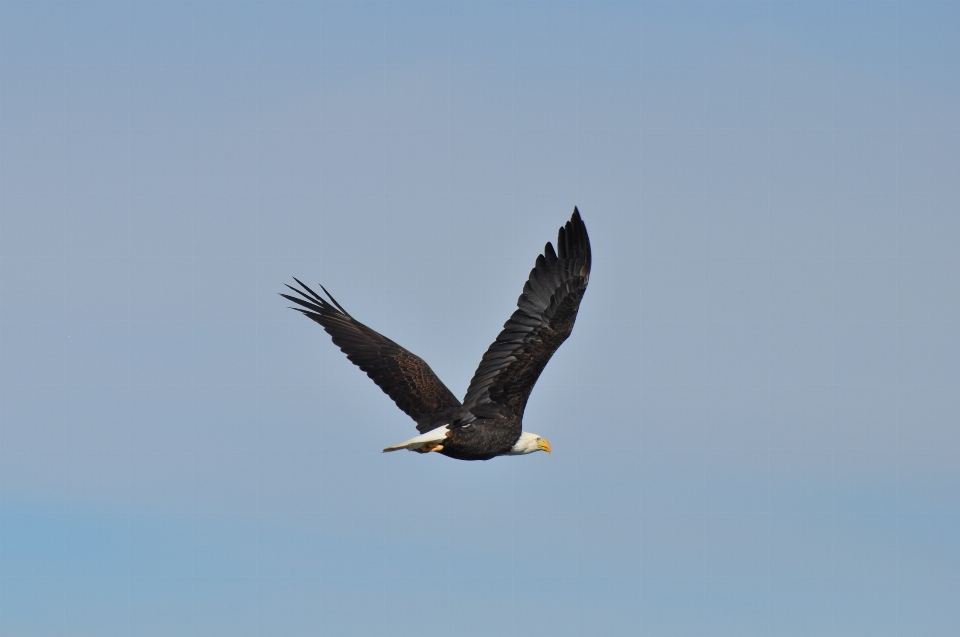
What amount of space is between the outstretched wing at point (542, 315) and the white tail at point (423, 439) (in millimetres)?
940

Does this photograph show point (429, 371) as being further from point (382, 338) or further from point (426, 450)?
point (426, 450)

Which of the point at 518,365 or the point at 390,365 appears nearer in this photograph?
the point at 518,365

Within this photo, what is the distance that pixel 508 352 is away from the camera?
22.9 meters

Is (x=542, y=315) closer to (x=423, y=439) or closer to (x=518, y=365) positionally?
(x=518, y=365)

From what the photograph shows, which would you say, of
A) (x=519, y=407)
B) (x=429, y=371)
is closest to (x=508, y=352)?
(x=519, y=407)

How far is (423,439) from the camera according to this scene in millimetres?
22672

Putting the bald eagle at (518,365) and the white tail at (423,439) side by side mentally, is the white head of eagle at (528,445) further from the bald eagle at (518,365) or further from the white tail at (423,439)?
the white tail at (423,439)

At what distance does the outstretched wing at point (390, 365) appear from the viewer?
25.1 meters

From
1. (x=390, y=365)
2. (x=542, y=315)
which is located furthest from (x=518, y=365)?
(x=390, y=365)

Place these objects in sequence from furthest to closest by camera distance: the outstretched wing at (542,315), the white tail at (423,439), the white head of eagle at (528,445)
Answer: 1. the white head of eagle at (528,445)
2. the outstretched wing at (542,315)
3. the white tail at (423,439)

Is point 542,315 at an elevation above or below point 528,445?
above

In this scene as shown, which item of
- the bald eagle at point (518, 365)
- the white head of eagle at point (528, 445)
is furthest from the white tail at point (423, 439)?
the white head of eagle at point (528, 445)

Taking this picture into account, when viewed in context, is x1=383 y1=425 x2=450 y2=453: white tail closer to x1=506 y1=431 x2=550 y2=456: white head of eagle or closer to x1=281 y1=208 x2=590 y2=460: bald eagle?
x1=281 y1=208 x2=590 y2=460: bald eagle

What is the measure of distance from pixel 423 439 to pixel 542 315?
7.78 feet
